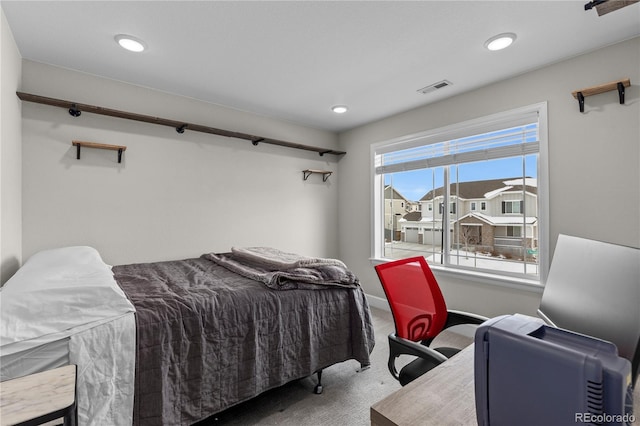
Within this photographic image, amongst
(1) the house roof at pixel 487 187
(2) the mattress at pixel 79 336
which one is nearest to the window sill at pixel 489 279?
(1) the house roof at pixel 487 187

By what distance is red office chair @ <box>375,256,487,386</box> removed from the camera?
159 cm

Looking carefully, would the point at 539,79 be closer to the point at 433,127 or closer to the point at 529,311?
the point at 433,127

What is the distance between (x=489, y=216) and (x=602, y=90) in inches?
51.8

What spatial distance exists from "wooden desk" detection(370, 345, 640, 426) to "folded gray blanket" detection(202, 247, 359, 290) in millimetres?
1173

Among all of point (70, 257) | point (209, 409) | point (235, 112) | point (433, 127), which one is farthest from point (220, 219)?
point (433, 127)

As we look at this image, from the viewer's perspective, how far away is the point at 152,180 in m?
2.89

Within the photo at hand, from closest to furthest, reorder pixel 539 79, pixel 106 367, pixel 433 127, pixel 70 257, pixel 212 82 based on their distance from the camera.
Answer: pixel 106 367 < pixel 70 257 < pixel 539 79 < pixel 212 82 < pixel 433 127

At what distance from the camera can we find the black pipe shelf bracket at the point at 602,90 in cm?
207

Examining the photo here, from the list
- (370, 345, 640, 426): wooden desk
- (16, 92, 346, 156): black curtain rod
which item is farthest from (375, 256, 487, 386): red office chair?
(16, 92, 346, 156): black curtain rod

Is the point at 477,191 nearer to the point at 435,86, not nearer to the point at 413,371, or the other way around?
the point at 435,86

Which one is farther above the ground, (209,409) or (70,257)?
(70,257)

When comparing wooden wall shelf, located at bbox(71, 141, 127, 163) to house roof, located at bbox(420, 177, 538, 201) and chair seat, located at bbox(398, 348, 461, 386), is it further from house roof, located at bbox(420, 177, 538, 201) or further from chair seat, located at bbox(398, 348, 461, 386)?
house roof, located at bbox(420, 177, 538, 201)

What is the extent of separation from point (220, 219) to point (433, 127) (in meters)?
2.57

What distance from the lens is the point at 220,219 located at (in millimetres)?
3320
